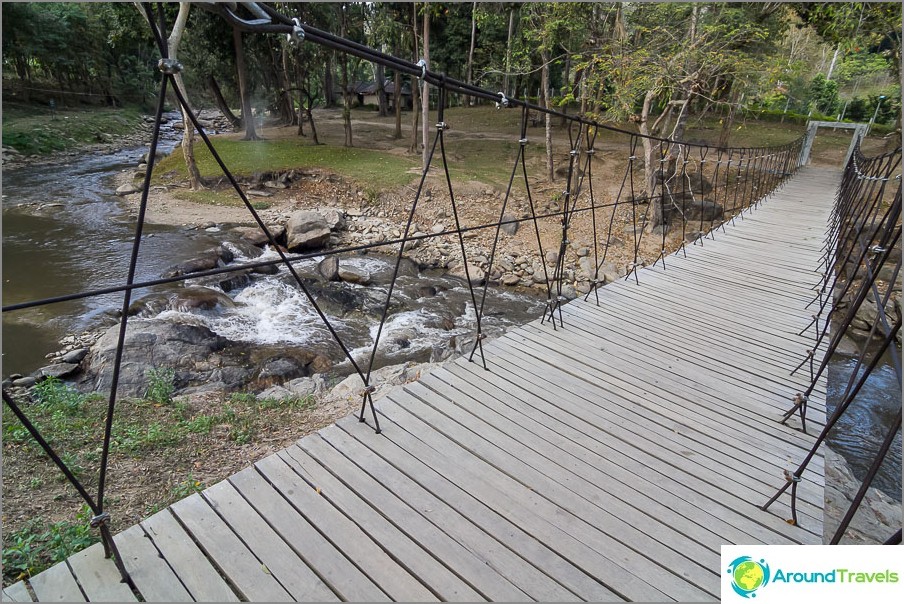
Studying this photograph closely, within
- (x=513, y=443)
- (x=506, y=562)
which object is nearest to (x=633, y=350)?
(x=513, y=443)

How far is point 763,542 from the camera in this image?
1627 mm

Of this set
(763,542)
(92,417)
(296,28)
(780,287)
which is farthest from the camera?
(780,287)

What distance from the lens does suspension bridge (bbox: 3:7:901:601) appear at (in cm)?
142

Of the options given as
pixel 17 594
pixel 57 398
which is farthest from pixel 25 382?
pixel 17 594

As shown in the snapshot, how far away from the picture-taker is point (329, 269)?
7594 mm

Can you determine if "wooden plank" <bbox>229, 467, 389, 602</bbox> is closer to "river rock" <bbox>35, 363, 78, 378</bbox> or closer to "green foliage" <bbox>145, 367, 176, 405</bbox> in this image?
"green foliage" <bbox>145, 367, 176, 405</bbox>

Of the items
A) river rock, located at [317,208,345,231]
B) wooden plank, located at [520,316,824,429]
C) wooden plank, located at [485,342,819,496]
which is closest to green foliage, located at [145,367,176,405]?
wooden plank, located at [485,342,819,496]

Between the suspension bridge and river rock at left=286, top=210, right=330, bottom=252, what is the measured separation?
6.51 metres

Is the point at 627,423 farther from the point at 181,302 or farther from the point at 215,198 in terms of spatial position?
the point at 215,198

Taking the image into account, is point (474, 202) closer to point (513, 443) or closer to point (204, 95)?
point (513, 443)

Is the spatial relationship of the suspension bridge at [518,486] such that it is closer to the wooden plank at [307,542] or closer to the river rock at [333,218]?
the wooden plank at [307,542]

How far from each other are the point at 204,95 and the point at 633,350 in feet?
82.7

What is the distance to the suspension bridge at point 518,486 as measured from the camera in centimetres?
142

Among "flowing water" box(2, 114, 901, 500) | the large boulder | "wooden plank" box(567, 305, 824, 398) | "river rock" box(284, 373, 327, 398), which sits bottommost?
"flowing water" box(2, 114, 901, 500)
